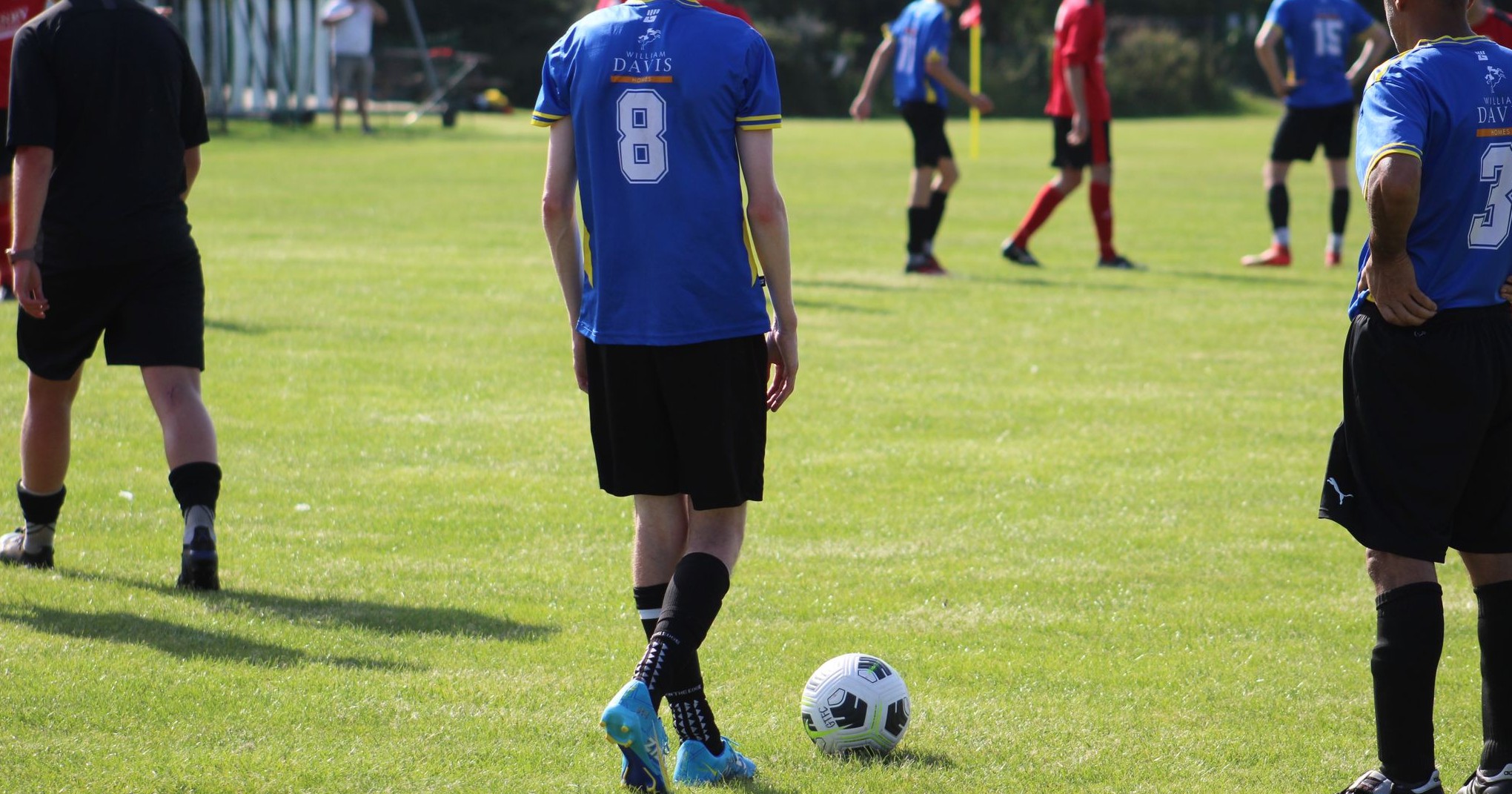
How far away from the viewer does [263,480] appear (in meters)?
6.84

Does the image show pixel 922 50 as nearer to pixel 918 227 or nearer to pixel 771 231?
pixel 918 227

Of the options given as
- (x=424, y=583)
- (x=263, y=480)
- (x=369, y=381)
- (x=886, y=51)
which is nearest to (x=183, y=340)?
(x=424, y=583)

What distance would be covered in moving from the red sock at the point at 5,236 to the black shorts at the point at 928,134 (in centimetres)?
681

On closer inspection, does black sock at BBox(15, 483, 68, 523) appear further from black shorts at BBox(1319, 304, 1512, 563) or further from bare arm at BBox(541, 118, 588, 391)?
black shorts at BBox(1319, 304, 1512, 563)

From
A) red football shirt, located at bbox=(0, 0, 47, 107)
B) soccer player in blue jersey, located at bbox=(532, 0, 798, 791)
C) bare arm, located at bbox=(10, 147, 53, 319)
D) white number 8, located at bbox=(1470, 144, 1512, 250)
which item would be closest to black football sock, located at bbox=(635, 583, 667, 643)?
soccer player in blue jersey, located at bbox=(532, 0, 798, 791)

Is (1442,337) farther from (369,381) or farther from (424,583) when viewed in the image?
(369,381)

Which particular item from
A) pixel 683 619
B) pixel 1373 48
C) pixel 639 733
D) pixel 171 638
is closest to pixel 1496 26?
pixel 1373 48

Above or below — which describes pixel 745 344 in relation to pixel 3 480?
above

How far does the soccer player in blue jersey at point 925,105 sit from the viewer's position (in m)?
13.2

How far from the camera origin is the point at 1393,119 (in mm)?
3457

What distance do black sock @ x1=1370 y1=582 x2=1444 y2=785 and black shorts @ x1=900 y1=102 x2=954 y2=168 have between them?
10064mm

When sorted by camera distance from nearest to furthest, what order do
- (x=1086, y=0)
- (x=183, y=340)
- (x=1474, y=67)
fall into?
1. (x=1474, y=67)
2. (x=183, y=340)
3. (x=1086, y=0)

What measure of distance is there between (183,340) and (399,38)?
164 feet

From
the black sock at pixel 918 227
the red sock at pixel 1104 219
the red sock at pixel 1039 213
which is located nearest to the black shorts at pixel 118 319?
the black sock at pixel 918 227
